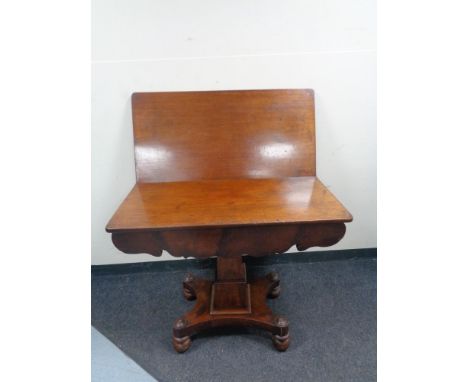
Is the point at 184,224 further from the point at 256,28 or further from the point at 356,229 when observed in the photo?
the point at 356,229

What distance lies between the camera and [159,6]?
1597 millimetres

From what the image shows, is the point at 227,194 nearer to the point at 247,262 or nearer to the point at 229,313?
the point at 229,313

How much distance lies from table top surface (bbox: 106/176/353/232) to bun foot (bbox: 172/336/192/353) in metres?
0.54

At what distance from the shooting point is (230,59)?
5.52 ft

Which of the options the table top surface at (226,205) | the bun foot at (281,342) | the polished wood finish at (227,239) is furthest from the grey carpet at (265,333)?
the table top surface at (226,205)

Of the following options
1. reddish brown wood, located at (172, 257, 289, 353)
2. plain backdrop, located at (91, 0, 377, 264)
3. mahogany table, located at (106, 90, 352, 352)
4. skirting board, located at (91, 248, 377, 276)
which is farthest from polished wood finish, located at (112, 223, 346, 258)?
skirting board, located at (91, 248, 377, 276)

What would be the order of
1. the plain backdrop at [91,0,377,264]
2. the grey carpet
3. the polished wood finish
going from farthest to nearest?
1. the plain backdrop at [91,0,377,264]
2. the grey carpet
3. the polished wood finish

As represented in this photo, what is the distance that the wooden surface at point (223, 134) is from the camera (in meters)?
1.67

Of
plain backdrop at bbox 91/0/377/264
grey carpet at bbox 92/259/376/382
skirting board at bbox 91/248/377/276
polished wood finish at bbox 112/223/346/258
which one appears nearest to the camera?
polished wood finish at bbox 112/223/346/258

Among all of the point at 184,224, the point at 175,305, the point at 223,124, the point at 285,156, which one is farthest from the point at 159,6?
the point at 175,305

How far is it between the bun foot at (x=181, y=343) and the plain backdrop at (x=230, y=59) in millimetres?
808

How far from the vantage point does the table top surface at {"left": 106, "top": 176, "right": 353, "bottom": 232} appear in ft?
3.95

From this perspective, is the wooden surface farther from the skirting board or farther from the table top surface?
the skirting board
